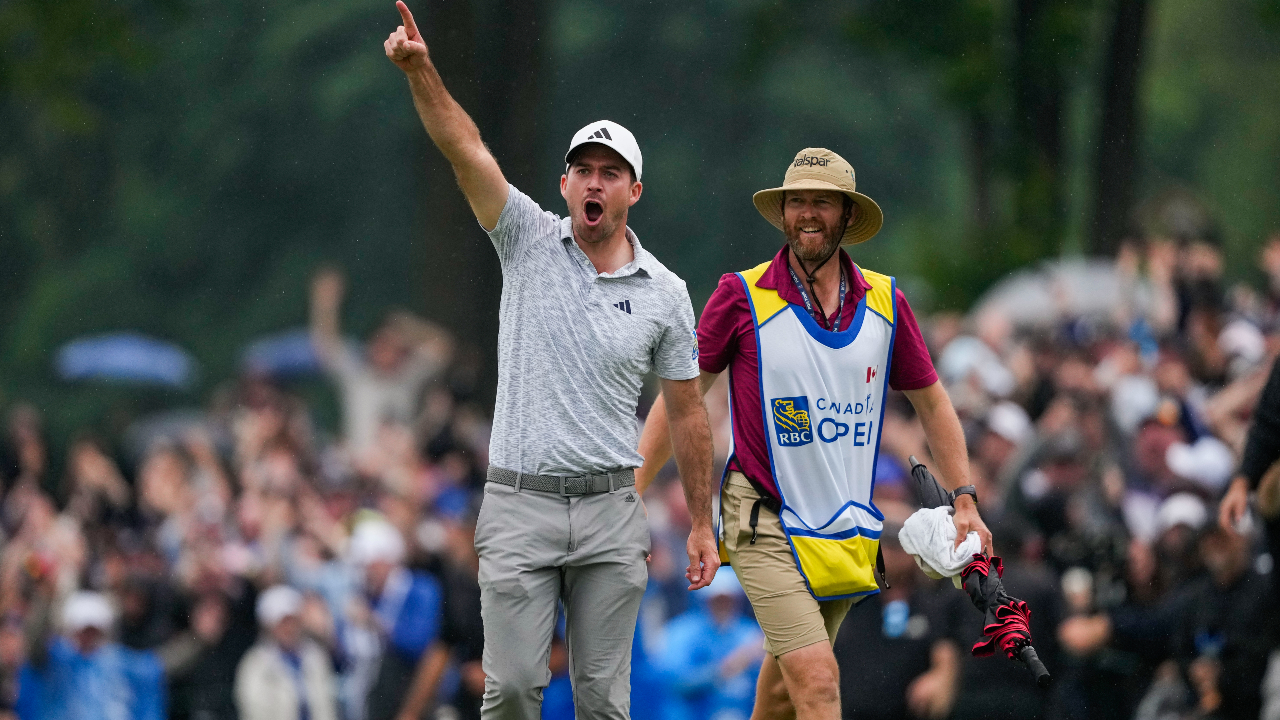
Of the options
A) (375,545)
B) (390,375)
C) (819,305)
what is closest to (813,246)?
(819,305)

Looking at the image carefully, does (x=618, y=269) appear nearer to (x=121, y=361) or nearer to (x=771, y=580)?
(x=771, y=580)

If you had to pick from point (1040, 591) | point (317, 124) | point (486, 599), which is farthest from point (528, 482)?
point (317, 124)

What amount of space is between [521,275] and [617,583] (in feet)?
3.83

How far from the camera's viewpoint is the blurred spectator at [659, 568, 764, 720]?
30.2ft

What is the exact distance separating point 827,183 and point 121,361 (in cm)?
1419

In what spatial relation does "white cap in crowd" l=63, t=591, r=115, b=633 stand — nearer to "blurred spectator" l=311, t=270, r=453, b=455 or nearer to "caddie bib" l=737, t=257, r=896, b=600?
"blurred spectator" l=311, t=270, r=453, b=455

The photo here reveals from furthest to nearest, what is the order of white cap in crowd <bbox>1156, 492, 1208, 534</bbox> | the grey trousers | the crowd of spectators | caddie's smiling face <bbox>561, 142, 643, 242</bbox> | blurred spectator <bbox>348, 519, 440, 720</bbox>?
blurred spectator <bbox>348, 519, 440, 720</bbox>
white cap in crowd <bbox>1156, 492, 1208, 534</bbox>
the crowd of spectators
caddie's smiling face <bbox>561, 142, 643, 242</bbox>
the grey trousers

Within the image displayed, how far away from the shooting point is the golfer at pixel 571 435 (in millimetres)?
5746

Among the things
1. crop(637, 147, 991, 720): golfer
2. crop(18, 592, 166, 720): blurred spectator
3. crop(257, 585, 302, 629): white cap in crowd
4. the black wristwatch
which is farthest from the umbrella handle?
crop(18, 592, 166, 720): blurred spectator

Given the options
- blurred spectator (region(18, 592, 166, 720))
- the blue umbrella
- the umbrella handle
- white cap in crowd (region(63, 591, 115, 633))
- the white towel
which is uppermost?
the blue umbrella

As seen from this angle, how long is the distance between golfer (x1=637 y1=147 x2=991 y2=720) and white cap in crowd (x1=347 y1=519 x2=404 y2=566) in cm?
455

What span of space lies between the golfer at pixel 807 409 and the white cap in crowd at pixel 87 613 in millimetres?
5548

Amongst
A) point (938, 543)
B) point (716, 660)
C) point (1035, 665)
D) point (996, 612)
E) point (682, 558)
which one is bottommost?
point (716, 660)

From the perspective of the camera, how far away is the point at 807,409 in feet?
20.4
